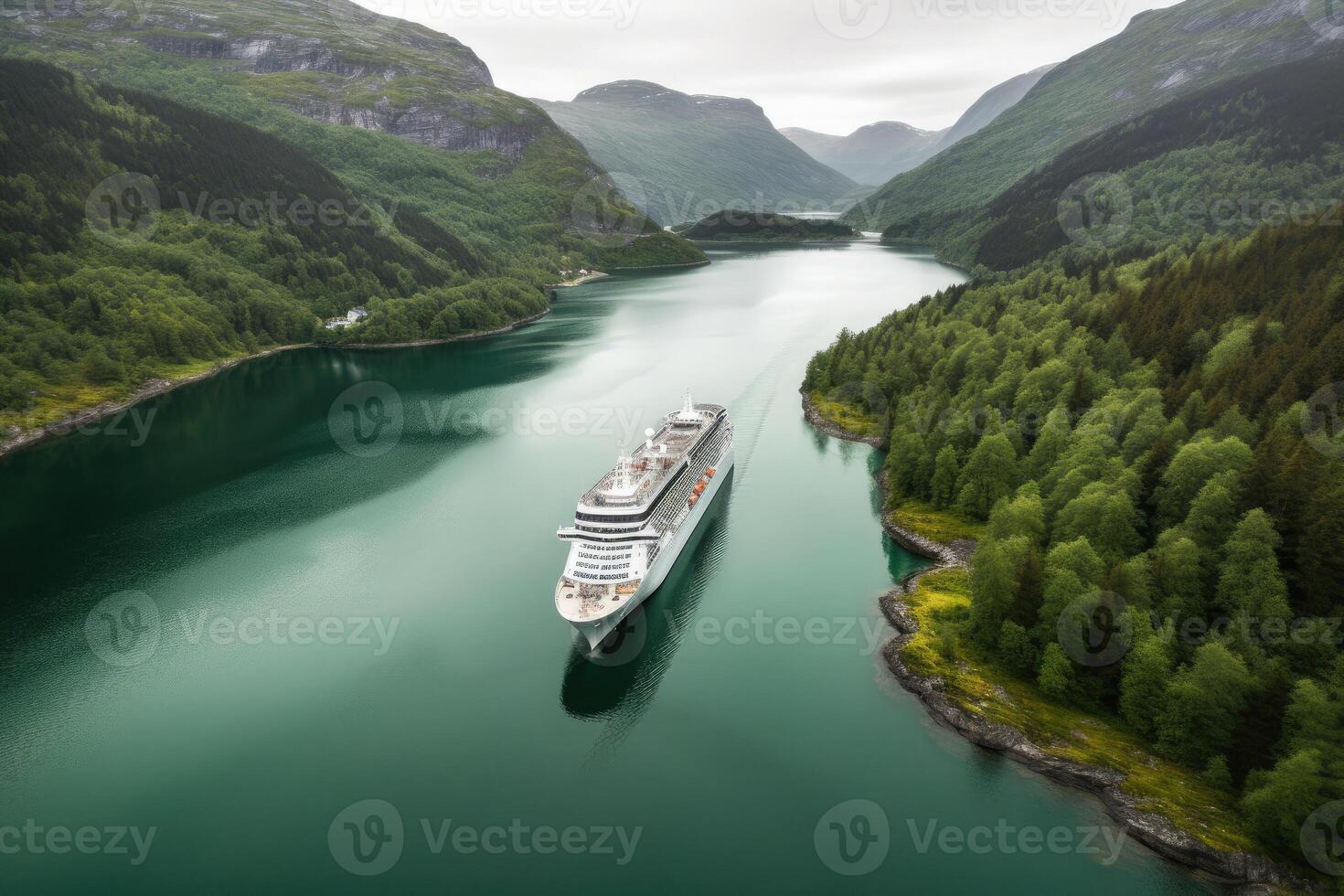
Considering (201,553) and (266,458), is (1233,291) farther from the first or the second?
(266,458)

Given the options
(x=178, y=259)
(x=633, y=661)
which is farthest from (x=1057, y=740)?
(x=178, y=259)

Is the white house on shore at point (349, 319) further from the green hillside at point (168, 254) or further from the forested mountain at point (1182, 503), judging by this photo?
the forested mountain at point (1182, 503)

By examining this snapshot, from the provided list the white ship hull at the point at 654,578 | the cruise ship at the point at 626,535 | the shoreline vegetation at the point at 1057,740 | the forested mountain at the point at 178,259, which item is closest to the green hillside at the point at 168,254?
the forested mountain at the point at 178,259

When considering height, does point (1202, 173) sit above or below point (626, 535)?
above

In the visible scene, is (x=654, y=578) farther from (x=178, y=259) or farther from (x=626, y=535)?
(x=178, y=259)

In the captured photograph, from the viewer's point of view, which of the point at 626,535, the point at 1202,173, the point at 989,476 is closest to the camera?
the point at 626,535

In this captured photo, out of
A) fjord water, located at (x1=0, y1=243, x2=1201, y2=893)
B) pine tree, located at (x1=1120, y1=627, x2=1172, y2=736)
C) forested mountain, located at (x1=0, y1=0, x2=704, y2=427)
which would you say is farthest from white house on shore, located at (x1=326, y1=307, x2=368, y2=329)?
pine tree, located at (x1=1120, y1=627, x2=1172, y2=736)
